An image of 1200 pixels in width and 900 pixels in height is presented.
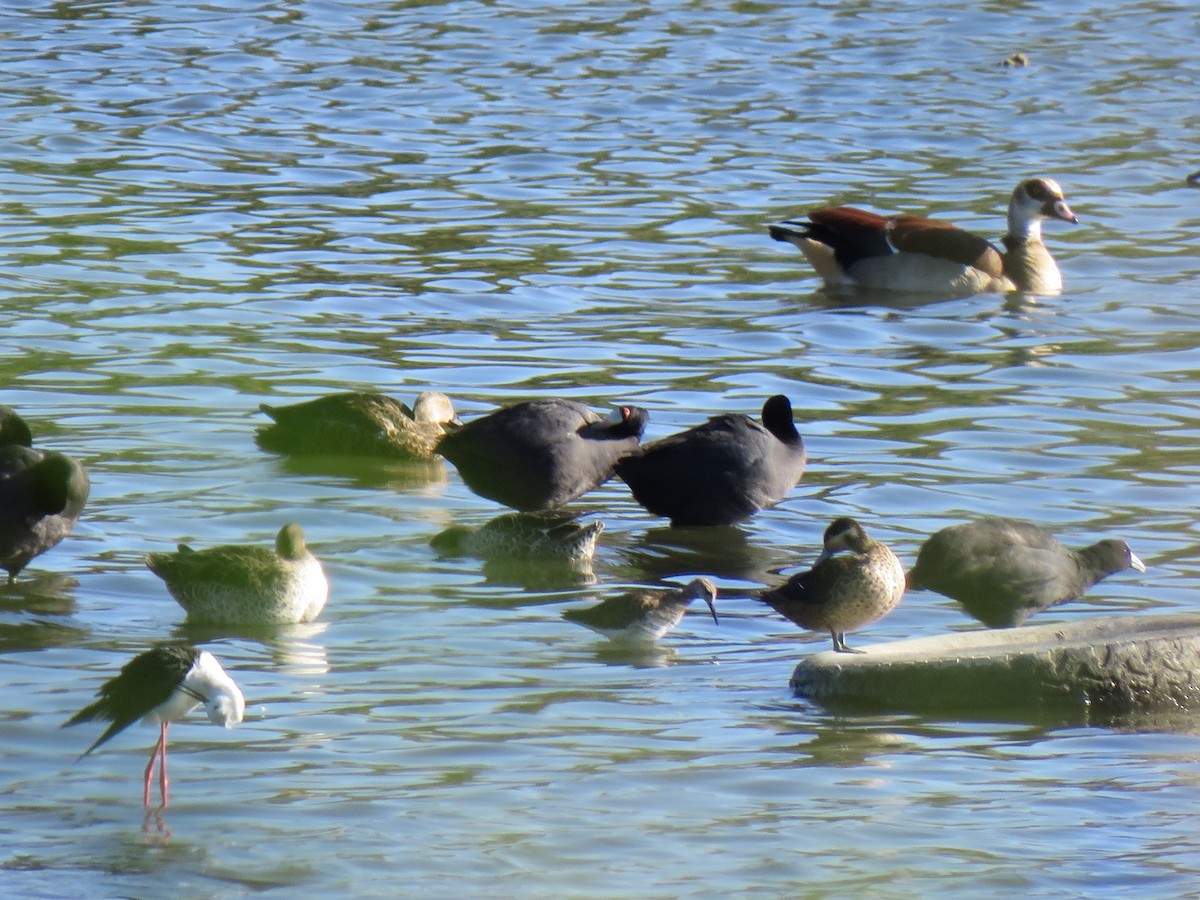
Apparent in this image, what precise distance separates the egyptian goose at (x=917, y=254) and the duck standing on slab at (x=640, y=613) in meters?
8.58

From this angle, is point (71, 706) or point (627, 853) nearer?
point (627, 853)

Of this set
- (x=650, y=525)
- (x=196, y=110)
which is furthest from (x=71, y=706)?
(x=196, y=110)

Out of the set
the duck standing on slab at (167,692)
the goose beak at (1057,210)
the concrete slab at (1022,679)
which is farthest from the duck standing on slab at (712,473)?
the goose beak at (1057,210)

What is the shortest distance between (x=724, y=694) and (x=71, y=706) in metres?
2.38

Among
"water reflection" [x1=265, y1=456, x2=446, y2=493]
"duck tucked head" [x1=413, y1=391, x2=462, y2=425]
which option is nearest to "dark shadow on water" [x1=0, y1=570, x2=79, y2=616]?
"water reflection" [x1=265, y1=456, x2=446, y2=493]

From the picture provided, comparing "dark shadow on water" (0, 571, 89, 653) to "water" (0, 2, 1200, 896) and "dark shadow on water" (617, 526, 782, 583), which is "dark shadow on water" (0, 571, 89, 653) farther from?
"dark shadow on water" (617, 526, 782, 583)

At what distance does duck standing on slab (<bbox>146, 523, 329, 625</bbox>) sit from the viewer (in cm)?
873

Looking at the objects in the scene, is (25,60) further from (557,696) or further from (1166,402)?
(557,696)

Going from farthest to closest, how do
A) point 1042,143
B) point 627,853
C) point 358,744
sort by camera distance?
point 1042,143, point 358,744, point 627,853

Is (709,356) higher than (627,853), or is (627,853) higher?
(627,853)

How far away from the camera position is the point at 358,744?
24.4 ft

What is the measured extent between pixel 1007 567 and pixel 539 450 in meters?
2.55

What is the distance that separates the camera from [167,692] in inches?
273

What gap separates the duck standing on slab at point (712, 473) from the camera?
10.8 meters
